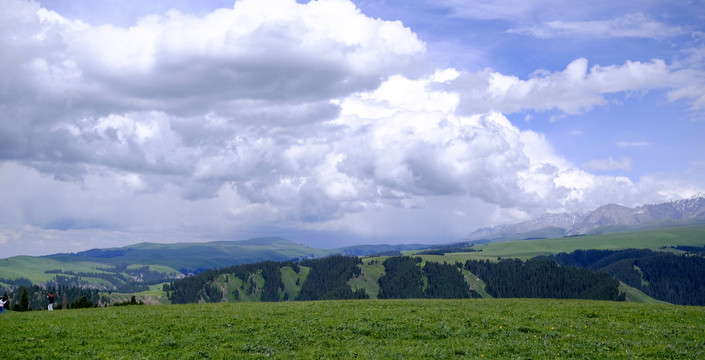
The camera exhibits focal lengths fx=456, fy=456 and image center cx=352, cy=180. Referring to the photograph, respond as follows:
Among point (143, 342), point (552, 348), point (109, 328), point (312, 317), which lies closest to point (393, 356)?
point (552, 348)

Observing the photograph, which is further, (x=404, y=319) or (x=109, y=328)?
(x=404, y=319)

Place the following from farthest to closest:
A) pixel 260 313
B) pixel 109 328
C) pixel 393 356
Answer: pixel 260 313
pixel 109 328
pixel 393 356

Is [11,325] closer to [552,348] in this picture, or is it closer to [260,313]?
[260,313]

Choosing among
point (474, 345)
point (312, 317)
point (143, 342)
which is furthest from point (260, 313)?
point (474, 345)

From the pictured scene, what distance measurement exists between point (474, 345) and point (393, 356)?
6083mm

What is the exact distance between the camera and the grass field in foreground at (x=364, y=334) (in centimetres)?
2994

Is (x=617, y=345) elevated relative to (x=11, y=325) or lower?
lower

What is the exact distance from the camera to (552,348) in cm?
3047

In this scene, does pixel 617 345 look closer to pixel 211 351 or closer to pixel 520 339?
pixel 520 339

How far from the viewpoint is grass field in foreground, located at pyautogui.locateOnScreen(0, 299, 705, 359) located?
98.2ft

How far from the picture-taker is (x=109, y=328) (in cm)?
3666

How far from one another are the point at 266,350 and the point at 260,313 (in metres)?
12.8

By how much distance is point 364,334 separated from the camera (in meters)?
35.7

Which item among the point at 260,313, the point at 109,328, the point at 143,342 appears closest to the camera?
the point at 143,342
